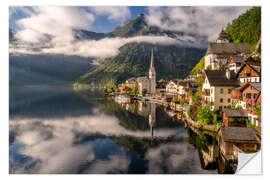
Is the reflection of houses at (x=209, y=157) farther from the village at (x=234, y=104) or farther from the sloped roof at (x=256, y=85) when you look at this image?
the sloped roof at (x=256, y=85)

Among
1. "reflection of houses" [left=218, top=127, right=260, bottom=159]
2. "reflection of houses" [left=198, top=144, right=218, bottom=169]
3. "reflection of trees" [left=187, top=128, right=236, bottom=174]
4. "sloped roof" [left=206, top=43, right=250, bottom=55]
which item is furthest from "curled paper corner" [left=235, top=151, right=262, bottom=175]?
"sloped roof" [left=206, top=43, right=250, bottom=55]

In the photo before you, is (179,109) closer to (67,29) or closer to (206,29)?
(206,29)

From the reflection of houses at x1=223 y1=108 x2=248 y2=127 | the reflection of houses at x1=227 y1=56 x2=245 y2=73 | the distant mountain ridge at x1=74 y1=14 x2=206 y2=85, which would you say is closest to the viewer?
the reflection of houses at x1=223 y1=108 x2=248 y2=127

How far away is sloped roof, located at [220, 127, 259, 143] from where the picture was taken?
30.9 ft

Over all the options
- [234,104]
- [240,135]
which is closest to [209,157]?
[240,135]

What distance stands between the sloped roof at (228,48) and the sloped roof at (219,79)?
9211 mm

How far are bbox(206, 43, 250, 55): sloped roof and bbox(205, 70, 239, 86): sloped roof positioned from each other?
9.21 m

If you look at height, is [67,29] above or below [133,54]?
below

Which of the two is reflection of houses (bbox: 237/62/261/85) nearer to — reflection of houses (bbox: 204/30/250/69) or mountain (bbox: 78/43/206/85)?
reflection of houses (bbox: 204/30/250/69)

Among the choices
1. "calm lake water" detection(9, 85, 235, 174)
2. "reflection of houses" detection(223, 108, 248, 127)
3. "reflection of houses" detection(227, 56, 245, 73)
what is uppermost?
"reflection of houses" detection(227, 56, 245, 73)

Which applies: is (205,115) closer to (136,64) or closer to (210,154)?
(210,154)

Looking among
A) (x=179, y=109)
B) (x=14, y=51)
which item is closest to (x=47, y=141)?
(x=14, y=51)
